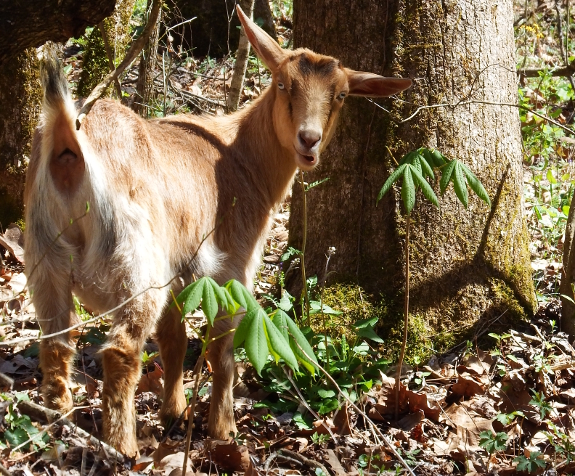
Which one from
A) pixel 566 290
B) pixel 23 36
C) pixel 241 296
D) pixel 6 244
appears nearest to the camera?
pixel 241 296

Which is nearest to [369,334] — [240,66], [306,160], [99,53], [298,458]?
[298,458]

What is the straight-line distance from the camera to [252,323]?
262cm

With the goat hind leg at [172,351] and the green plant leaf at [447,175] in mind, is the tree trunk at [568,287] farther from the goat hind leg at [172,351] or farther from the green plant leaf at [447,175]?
the goat hind leg at [172,351]

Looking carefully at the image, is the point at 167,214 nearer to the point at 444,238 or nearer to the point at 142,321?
the point at 142,321

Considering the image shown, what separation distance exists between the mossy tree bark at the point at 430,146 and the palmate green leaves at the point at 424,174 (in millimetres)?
916

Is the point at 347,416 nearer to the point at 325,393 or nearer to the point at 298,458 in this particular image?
the point at 325,393

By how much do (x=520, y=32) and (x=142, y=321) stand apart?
8804mm

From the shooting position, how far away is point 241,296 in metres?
2.73

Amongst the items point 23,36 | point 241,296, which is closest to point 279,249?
point 23,36

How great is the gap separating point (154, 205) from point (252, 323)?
5.18ft

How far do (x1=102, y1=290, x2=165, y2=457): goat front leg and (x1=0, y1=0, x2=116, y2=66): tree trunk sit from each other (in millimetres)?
1484

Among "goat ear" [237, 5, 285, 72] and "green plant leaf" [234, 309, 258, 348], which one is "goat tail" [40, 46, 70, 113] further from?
"green plant leaf" [234, 309, 258, 348]

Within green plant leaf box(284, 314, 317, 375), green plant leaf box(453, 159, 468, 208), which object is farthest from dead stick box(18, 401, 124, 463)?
green plant leaf box(453, 159, 468, 208)

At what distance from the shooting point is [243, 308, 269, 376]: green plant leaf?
8.36ft
